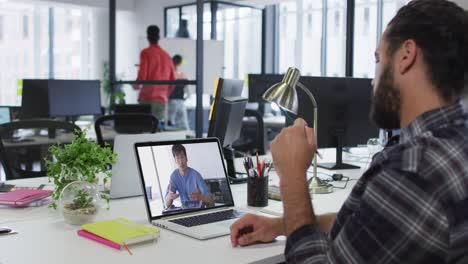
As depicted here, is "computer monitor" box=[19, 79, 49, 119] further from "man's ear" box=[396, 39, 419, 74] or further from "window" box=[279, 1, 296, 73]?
"window" box=[279, 1, 296, 73]

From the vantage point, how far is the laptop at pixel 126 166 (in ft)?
6.12

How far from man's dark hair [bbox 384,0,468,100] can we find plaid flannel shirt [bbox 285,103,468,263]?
96mm

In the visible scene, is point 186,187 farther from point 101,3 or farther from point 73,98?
point 101,3

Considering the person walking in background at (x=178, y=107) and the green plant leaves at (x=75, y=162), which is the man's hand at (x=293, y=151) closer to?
the green plant leaves at (x=75, y=162)

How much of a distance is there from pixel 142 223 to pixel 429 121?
92 cm

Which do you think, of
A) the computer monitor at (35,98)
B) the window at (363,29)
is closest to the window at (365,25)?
the window at (363,29)

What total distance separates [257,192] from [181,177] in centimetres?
31

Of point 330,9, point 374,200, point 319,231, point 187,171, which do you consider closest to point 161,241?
point 187,171

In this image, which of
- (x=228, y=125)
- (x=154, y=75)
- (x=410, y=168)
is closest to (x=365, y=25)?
(x=154, y=75)

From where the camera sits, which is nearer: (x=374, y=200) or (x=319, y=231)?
(x=374, y=200)

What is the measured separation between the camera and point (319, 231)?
116 cm

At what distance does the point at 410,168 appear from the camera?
956 millimetres

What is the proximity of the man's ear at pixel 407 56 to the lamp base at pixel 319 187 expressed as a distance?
1.07m

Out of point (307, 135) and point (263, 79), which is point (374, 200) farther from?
point (263, 79)
